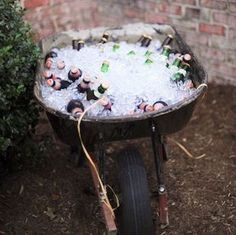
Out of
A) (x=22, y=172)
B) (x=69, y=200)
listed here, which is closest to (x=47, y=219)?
(x=69, y=200)

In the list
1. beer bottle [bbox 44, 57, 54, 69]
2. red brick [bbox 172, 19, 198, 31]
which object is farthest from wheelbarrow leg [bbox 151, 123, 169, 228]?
red brick [bbox 172, 19, 198, 31]

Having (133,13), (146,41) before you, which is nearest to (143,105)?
(146,41)

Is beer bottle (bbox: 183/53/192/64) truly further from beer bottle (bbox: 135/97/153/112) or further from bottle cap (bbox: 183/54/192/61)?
beer bottle (bbox: 135/97/153/112)

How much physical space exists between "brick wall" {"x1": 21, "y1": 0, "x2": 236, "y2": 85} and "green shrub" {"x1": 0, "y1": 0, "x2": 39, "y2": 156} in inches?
53.7

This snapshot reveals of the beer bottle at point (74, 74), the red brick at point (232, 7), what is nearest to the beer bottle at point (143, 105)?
the beer bottle at point (74, 74)

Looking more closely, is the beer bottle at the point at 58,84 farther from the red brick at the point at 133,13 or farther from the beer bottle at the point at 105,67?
the red brick at the point at 133,13

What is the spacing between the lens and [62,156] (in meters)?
3.67

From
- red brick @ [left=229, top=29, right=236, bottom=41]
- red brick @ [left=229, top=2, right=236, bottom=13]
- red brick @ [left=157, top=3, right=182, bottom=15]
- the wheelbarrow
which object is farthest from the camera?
red brick @ [left=157, top=3, right=182, bottom=15]

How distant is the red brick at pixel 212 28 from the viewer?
4.13 metres

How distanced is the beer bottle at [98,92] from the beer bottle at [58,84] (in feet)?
0.69

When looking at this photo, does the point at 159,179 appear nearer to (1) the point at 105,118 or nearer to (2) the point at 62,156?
(1) the point at 105,118

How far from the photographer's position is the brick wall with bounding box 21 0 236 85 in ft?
13.5

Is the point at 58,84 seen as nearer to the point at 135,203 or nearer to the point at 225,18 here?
the point at 135,203

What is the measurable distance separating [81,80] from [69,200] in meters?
0.86
